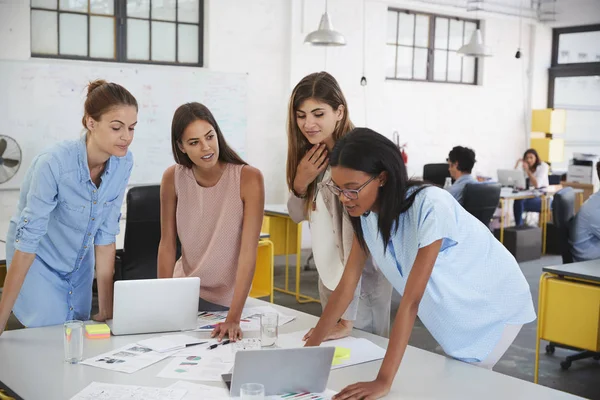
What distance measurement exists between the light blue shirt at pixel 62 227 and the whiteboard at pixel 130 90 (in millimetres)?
3855

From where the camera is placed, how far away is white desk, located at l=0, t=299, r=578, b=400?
1833mm

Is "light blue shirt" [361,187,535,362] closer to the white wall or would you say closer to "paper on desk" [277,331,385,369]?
"paper on desk" [277,331,385,369]

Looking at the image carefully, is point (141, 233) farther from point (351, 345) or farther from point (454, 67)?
point (454, 67)

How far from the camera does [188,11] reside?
7.18 metres

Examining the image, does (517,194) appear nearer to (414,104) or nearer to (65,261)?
(414,104)

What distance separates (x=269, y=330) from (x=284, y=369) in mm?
386

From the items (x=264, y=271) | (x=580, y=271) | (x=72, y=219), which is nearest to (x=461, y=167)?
(x=264, y=271)

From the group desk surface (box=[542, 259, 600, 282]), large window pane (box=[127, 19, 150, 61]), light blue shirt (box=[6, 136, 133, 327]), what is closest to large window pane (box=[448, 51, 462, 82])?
large window pane (box=[127, 19, 150, 61])

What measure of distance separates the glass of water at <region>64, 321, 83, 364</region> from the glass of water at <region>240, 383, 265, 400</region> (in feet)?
2.07

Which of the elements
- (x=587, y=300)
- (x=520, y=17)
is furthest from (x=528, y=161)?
(x=587, y=300)

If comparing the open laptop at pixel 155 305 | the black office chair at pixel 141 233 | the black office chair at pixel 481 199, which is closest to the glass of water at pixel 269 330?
the open laptop at pixel 155 305

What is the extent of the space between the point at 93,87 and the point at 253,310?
97 cm

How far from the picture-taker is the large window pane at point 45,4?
622cm

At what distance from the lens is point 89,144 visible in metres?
2.35
